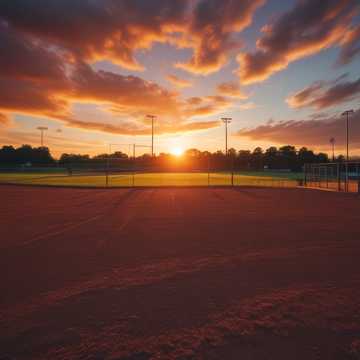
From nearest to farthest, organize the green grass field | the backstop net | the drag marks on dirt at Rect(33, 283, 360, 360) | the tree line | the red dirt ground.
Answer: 1. the drag marks on dirt at Rect(33, 283, 360, 360)
2. the red dirt ground
3. the backstop net
4. the green grass field
5. the tree line

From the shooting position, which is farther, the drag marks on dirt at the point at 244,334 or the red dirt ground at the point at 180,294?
the red dirt ground at the point at 180,294

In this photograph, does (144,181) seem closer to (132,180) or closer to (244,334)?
(132,180)

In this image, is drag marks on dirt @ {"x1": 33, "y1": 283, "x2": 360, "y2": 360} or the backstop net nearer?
drag marks on dirt @ {"x1": 33, "y1": 283, "x2": 360, "y2": 360}

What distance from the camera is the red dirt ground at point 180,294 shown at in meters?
3.14

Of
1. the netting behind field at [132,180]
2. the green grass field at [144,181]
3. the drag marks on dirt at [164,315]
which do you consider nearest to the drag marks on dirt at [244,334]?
the drag marks on dirt at [164,315]

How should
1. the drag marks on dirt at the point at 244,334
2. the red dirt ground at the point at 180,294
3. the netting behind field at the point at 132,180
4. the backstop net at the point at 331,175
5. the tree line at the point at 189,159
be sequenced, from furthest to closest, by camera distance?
1. the tree line at the point at 189,159
2. the netting behind field at the point at 132,180
3. the backstop net at the point at 331,175
4. the red dirt ground at the point at 180,294
5. the drag marks on dirt at the point at 244,334

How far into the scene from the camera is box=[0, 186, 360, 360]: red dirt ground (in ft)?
10.3

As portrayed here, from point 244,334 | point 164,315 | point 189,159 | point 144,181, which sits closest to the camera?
point 244,334

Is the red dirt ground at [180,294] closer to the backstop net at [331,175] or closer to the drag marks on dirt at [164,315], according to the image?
the drag marks on dirt at [164,315]

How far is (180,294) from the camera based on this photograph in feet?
14.3

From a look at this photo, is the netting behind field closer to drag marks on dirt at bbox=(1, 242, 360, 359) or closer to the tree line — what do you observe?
the tree line

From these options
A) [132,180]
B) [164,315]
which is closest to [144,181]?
[132,180]

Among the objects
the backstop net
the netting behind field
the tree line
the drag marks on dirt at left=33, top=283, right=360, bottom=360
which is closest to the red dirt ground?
the drag marks on dirt at left=33, top=283, right=360, bottom=360

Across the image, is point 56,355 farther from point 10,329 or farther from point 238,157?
point 238,157
